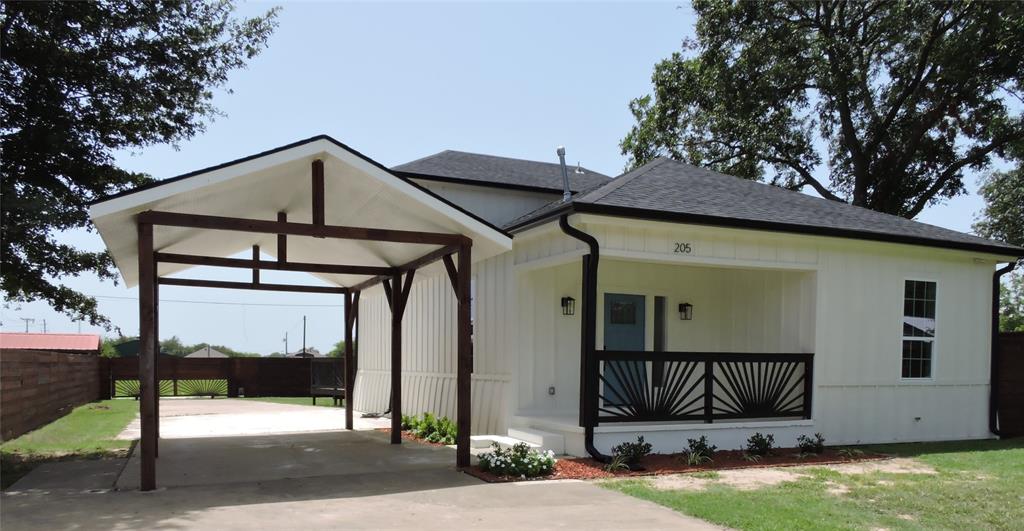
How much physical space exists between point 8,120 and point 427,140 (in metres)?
9.39

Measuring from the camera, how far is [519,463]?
7957 millimetres

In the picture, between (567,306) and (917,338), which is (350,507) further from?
(917,338)

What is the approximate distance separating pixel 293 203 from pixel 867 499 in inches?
268

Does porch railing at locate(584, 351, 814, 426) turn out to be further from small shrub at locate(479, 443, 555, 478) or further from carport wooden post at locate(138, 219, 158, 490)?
carport wooden post at locate(138, 219, 158, 490)

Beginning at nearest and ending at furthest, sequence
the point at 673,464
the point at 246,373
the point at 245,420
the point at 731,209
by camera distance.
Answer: the point at 673,464
the point at 731,209
the point at 245,420
the point at 246,373

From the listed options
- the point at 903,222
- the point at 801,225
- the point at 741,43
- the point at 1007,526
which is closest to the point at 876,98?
the point at 741,43

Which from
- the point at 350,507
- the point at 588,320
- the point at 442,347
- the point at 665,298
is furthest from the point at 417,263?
the point at 350,507

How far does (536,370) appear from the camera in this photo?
35.1ft

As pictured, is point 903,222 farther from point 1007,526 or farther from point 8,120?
point 8,120

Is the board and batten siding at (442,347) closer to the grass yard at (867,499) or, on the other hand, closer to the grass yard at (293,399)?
the grass yard at (867,499)

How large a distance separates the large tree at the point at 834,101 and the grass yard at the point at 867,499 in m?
16.0

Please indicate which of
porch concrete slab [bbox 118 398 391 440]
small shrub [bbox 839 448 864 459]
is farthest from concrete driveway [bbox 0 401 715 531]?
small shrub [bbox 839 448 864 459]

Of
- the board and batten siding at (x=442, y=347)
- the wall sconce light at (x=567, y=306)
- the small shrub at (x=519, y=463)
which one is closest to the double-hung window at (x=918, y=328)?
the wall sconce light at (x=567, y=306)

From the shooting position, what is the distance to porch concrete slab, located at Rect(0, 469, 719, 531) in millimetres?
5812
